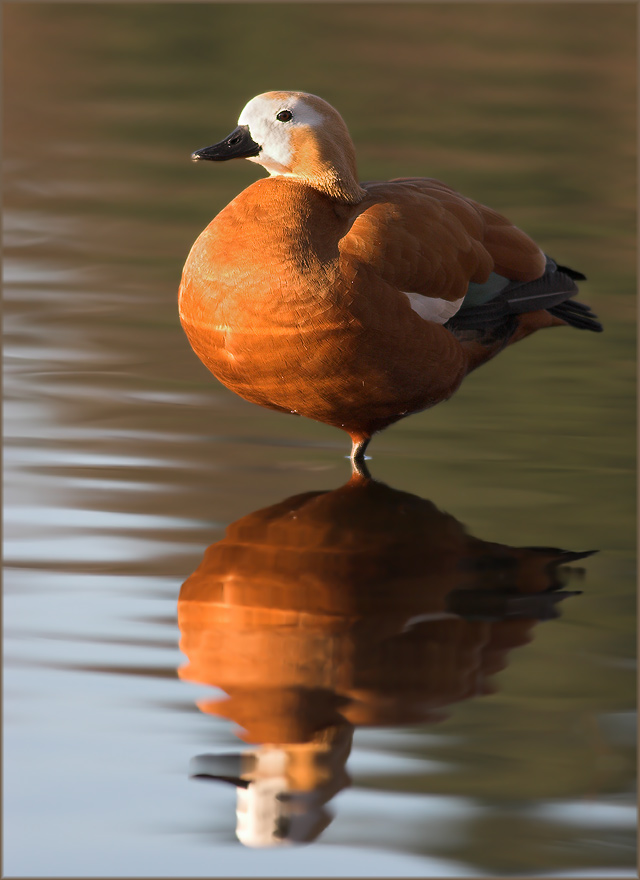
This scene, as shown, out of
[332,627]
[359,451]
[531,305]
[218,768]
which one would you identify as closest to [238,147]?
[359,451]

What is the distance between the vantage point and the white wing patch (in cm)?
452

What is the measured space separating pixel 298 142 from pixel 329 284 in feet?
2.06

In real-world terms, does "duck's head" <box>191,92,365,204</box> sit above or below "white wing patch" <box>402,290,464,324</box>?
above

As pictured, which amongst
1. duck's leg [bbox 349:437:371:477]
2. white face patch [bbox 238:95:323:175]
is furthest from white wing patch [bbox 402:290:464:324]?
white face patch [bbox 238:95:323:175]

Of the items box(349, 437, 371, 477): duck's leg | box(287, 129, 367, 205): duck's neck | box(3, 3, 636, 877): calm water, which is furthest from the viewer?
box(349, 437, 371, 477): duck's leg

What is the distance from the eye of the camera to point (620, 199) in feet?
31.1

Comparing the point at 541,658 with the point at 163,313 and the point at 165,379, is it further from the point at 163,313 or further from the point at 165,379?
the point at 163,313

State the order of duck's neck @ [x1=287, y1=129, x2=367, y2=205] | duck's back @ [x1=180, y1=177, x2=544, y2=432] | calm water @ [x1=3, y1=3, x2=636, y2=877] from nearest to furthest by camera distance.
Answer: calm water @ [x1=3, y1=3, x2=636, y2=877] → duck's back @ [x1=180, y1=177, x2=544, y2=432] → duck's neck @ [x1=287, y1=129, x2=367, y2=205]

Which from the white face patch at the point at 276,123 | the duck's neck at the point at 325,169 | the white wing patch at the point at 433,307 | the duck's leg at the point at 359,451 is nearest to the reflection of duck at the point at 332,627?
the duck's leg at the point at 359,451

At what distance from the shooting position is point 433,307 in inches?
181

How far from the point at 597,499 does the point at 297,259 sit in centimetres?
140

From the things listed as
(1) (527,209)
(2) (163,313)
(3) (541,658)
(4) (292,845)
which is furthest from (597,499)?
Answer: (1) (527,209)

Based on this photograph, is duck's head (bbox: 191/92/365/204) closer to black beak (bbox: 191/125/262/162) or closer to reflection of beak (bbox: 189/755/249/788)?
black beak (bbox: 191/125/262/162)

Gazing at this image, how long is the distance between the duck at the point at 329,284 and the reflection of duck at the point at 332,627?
0.44 metres
